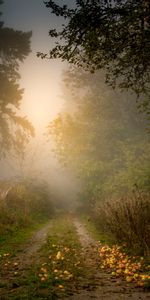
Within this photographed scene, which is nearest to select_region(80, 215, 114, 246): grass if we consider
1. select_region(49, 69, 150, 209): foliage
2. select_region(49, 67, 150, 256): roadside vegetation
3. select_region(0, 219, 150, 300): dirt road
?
select_region(0, 219, 150, 300): dirt road

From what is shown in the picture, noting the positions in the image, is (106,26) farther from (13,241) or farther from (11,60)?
(11,60)

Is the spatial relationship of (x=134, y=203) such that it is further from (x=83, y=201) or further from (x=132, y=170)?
(x=83, y=201)

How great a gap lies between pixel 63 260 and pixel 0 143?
836 inches

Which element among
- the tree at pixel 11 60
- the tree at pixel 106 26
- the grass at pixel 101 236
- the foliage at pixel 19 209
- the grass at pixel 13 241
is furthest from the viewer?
the tree at pixel 11 60

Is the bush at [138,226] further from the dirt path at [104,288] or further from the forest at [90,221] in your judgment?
the dirt path at [104,288]

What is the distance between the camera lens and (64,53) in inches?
389

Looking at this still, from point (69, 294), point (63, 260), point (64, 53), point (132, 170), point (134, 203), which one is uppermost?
point (132, 170)

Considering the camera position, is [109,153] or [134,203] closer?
[134,203]

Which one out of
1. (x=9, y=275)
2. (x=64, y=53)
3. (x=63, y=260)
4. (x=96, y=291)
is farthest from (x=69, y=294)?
(x=64, y=53)

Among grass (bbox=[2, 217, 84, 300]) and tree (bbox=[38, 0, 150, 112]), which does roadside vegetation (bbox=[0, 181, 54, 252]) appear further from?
tree (bbox=[38, 0, 150, 112])

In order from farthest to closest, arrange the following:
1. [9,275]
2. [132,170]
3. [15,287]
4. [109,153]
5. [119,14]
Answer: [109,153], [132,170], [119,14], [9,275], [15,287]

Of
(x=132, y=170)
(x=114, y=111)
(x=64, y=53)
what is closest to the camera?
(x=64, y=53)

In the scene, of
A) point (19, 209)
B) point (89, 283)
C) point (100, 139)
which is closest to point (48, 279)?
point (89, 283)

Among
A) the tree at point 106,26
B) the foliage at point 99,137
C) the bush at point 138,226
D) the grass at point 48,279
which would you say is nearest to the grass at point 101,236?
the bush at point 138,226
